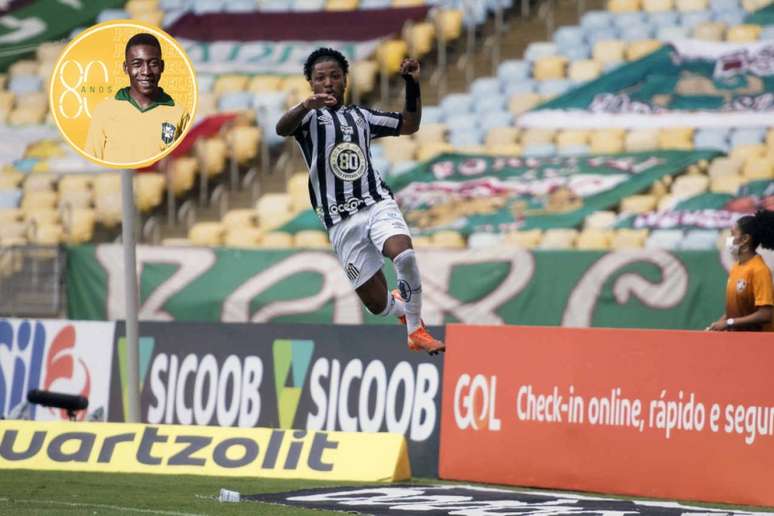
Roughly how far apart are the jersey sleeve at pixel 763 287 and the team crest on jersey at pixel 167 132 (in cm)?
430

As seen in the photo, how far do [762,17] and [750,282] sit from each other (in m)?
10.5

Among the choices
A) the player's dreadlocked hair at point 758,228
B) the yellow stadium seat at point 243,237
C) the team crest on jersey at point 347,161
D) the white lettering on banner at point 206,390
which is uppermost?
the yellow stadium seat at point 243,237

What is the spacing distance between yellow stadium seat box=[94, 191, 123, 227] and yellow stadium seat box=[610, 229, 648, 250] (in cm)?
661

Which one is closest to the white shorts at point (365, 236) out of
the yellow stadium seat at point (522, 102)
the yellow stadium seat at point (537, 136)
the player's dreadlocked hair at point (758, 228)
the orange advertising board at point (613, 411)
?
the orange advertising board at point (613, 411)

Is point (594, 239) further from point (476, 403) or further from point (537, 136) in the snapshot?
point (476, 403)

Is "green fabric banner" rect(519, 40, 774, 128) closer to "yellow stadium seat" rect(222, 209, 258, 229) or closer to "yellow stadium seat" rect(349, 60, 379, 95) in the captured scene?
"yellow stadium seat" rect(349, 60, 379, 95)

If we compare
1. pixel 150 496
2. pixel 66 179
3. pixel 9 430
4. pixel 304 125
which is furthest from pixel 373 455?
pixel 66 179

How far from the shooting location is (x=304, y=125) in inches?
369

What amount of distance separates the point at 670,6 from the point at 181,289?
27.6 feet

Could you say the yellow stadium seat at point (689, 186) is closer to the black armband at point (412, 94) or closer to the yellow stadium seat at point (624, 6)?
the yellow stadium seat at point (624, 6)

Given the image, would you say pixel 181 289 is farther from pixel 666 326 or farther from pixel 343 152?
pixel 343 152

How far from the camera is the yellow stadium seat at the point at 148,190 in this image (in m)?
20.5

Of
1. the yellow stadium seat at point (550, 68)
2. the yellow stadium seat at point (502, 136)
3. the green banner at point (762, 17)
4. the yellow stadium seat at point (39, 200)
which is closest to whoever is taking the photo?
the yellow stadium seat at point (502, 136)

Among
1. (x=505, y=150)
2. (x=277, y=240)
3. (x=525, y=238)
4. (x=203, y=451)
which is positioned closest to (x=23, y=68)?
(x=277, y=240)
